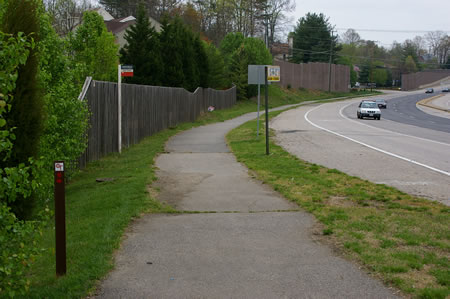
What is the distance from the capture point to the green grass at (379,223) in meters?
5.19

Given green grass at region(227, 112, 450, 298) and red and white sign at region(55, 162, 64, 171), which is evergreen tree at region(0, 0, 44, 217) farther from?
green grass at region(227, 112, 450, 298)

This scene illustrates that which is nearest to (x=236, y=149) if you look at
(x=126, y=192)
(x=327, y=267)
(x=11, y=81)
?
(x=126, y=192)

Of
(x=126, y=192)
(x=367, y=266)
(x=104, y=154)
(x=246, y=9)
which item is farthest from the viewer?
(x=246, y=9)

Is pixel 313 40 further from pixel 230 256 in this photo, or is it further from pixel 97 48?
pixel 230 256

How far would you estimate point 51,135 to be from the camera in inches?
379

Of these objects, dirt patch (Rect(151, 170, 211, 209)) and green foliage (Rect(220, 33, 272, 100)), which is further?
green foliage (Rect(220, 33, 272, 100))

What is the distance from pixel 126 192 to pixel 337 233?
4163 mm

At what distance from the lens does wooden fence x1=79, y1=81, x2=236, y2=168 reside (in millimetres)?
13859

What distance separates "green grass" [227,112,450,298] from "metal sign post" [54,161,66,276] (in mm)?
3096

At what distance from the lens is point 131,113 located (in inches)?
714

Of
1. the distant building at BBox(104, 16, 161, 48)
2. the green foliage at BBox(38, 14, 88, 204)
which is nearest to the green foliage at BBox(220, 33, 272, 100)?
the distant building at BBox(104, 16, 161, 48)

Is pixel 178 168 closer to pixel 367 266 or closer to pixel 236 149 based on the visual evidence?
pixel 236 149

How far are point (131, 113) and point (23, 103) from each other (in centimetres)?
1166

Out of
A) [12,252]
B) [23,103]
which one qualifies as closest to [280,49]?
[23,103]
